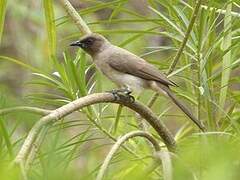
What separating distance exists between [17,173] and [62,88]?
4.25 feet

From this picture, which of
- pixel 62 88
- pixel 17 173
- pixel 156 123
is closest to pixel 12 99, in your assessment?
pixel 17 173

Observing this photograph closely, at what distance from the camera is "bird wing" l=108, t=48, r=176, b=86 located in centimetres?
234

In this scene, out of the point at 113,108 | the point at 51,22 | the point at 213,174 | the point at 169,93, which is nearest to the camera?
the point at 213,174

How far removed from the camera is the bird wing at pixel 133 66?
234 centimetres

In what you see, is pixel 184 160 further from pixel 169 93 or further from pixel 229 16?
pixel 169 93

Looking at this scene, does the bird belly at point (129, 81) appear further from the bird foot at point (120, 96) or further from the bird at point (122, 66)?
the bird foot at point (120, 96)

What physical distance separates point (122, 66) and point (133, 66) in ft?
0.31

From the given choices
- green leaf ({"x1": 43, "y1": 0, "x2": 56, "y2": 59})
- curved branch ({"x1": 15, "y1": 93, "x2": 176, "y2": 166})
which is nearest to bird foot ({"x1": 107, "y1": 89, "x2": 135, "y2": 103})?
curved branch ({"x1": 15, "y1": 93, "x2": 176, "y2": 166})

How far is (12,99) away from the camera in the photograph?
571 mm

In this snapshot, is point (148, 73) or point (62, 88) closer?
point (62, 88)

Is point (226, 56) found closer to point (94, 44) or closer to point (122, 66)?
point (122, 66)

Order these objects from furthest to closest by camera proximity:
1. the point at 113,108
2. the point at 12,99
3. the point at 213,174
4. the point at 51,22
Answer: the point at 113,108 → the point at 51,22 → the point at 12,99 → the point at 213,174

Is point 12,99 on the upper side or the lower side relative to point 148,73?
upper

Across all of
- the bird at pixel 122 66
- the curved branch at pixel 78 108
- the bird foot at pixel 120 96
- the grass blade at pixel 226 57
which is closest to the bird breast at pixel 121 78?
the bird at pixel 122 66
